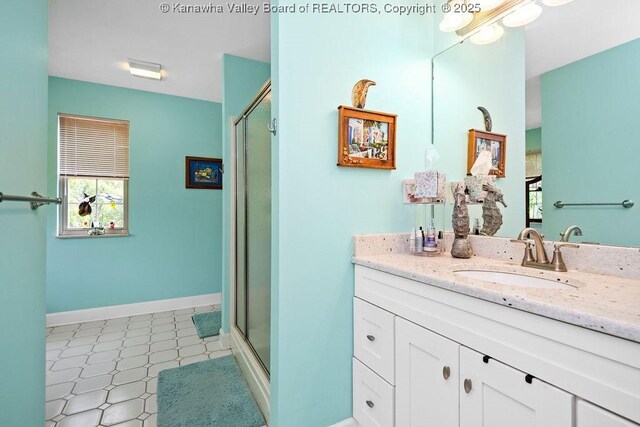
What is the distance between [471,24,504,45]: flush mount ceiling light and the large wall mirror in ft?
0.09

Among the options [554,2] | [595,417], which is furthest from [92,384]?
[554,2]

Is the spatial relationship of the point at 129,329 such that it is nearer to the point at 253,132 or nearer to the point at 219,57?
the point at 253,132

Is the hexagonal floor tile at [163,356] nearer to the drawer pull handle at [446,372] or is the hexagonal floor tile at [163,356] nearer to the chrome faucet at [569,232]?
the drawer pull handle at [446,372]

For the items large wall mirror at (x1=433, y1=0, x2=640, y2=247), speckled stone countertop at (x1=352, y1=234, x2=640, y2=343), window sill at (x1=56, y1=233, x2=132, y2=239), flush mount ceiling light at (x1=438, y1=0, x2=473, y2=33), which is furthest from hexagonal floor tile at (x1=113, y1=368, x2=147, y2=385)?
flush mount ceiling light at (x1=438, y1=0, x2=473, y2=33)

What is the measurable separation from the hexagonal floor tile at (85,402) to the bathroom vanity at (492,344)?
152cm

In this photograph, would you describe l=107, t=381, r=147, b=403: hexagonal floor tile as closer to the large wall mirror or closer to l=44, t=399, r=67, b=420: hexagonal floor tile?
l=44, t=399, r=67, b=420: hexagonal floor tile

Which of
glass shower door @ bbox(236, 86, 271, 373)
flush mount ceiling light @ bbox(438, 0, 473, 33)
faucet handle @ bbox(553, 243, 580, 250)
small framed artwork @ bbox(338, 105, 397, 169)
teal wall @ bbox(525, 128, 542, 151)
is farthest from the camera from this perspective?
glass shower door @ bbox(236, 86, 271, 373)

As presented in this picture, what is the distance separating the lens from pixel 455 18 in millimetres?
1462

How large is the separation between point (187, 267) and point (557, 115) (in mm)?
3576

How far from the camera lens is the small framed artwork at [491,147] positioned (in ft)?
4.47

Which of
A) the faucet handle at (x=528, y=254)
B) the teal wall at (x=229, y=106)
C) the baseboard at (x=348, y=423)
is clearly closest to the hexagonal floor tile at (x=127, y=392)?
the teal wall at (x=229, y=106)

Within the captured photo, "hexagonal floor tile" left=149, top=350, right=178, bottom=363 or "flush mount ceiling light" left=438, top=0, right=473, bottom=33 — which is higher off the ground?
"flush mount ceiling light" left=438, top=0, right=473, bottom=33

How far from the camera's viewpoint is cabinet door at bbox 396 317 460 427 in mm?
881

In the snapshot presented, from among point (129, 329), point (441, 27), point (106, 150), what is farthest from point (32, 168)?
point (106, 150)
